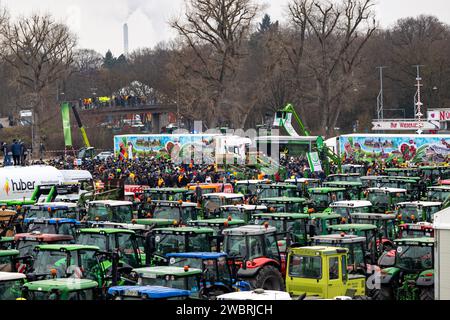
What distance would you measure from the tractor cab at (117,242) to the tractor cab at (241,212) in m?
5.52

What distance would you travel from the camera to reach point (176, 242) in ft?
59.8

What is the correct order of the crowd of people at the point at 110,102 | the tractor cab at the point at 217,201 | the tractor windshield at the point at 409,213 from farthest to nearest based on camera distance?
the crowd of people at the point at 110,102
the tractor cab at the point at 217,201
the tractor windshield at the point at 409,213

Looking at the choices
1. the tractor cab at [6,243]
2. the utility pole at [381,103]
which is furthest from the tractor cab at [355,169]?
the utility pole at [381,103]

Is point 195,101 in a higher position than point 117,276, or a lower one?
higher

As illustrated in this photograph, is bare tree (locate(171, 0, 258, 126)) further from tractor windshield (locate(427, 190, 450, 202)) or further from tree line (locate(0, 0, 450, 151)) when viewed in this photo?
tractor windshield (locate(427, 190, 450, 202))

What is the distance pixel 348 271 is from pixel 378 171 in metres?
24.1

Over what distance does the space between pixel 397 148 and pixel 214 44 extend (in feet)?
73.9

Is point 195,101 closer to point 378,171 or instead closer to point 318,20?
point 318,20

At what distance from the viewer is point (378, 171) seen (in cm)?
4053

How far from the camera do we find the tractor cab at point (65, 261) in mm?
15719

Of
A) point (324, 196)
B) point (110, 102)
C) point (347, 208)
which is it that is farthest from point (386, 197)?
point (110, 102)

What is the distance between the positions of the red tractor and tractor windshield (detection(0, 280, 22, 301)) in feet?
14.0

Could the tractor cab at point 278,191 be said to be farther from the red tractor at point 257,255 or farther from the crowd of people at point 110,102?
the crowd of people at point 110,102
